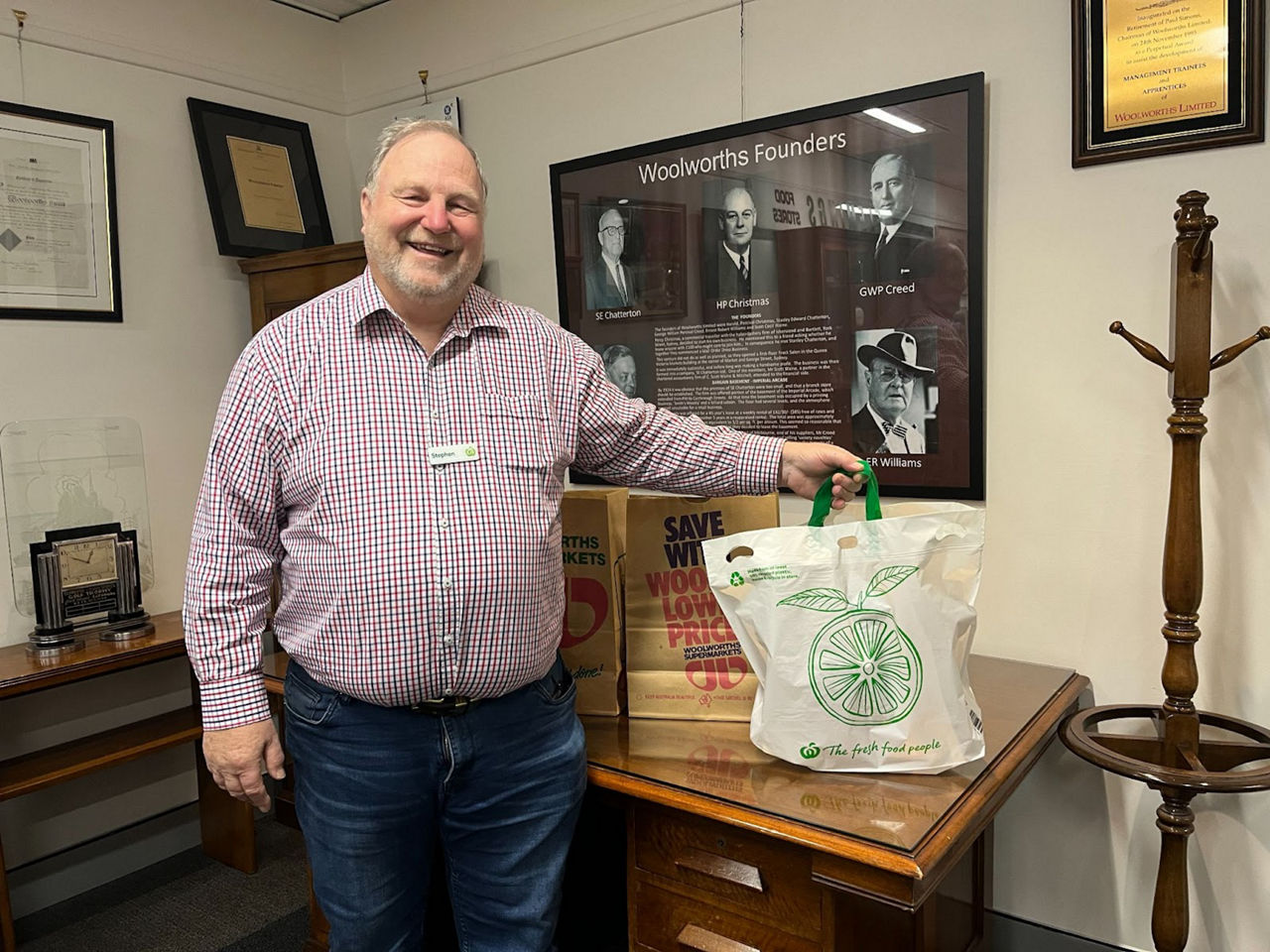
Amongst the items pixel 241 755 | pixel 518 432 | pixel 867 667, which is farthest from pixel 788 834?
pixel 241 755

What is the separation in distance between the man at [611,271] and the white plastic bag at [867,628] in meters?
1.29

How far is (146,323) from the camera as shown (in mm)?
2922

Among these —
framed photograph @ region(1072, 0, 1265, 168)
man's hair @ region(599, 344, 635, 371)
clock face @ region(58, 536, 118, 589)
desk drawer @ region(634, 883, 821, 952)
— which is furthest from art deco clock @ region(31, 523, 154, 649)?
framed photograph @ region(1072, 0, 1265, 168)

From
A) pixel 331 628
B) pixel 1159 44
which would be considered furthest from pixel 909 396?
pixel 331 628

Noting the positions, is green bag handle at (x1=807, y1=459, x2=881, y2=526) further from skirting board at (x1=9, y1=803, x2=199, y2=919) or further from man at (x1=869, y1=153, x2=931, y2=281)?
skirting board at (x1=9, y1=803, x2=199, y2=919)

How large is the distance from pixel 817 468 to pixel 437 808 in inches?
34.4

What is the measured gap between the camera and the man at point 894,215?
7.14 ft

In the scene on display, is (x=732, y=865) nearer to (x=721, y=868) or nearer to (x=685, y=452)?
(x=721, y=868)

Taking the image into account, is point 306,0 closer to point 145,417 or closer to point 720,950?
point 145,417

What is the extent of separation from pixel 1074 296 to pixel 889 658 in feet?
3.28

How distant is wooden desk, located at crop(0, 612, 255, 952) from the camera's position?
2.36m

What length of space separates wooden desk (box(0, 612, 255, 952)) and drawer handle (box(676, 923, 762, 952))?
140cm

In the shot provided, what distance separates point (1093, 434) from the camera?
6.71ft

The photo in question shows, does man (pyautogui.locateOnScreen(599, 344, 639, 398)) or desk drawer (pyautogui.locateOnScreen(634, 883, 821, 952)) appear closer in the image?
desk drawer (pyautogui.locateOnScreen(634, 883, 821, 952))
